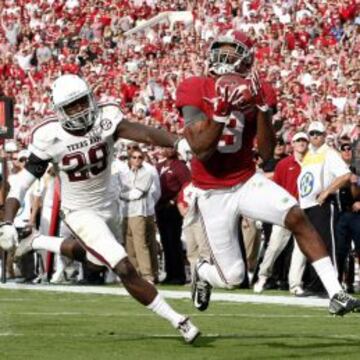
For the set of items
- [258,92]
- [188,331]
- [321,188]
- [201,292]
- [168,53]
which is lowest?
[188,331]

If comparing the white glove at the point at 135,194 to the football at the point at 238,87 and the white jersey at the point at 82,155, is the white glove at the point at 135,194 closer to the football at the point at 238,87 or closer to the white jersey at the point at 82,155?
the white jersey at the point at 82,155

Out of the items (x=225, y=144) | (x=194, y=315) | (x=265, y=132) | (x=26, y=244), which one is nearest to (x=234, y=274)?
(x=225, y=144)

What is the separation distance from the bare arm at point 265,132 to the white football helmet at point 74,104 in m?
1.18

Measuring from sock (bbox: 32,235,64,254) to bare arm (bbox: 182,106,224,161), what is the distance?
2900mm

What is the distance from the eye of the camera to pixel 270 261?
48.3ft

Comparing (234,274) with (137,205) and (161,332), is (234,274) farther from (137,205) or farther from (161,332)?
(137,205)

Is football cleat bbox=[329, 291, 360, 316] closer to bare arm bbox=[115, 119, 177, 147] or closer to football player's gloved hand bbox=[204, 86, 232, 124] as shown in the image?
football player's gloved hand bbox=[204, 86, 232, 124]

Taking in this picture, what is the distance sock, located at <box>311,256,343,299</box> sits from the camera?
871 cm

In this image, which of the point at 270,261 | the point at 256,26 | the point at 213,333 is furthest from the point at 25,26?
the point at 213,333

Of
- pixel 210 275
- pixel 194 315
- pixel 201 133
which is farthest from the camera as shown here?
pixel 194 315

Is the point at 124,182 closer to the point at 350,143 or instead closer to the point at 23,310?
the point at 350,143

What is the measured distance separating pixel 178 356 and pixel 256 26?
1567 centimetres

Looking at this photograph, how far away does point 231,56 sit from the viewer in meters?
8.93

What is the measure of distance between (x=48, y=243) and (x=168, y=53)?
14054 mm
